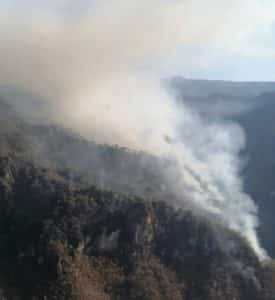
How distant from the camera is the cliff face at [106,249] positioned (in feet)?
326

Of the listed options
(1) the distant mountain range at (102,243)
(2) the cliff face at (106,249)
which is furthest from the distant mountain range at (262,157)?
(1) the distant mountain range at (102,243)

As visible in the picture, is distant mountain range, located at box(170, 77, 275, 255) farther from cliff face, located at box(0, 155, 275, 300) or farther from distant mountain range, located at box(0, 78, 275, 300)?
distant mountain range, located at box(0, 78, 275, 300)

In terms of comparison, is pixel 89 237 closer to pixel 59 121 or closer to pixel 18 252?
pixel 18 252

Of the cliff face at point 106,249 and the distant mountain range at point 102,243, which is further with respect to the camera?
the distant mountain range at point 102,243

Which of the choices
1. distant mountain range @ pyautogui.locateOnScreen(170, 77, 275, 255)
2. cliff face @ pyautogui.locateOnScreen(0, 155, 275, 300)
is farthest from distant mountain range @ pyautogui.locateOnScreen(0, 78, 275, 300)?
distant mountain range @ pyautogui.locateOnScreen(170, 77, 275, 255)

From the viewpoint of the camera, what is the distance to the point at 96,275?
101 meters

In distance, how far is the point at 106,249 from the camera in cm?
10438

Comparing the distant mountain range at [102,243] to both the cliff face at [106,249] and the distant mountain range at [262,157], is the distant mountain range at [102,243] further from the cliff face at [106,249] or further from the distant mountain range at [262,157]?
the distant mountain range at [262,157]

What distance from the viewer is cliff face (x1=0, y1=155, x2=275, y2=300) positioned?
9925 centimetres

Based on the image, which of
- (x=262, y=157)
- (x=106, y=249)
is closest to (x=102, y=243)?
(x=106, y=249)

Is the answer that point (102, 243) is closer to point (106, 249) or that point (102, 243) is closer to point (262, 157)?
point (106, 249)

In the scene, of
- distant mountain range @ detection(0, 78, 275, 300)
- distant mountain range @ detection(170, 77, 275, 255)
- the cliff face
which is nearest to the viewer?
the cliff face

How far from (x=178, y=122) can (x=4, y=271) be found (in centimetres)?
9288

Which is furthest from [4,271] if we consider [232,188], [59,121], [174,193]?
[232,188]
